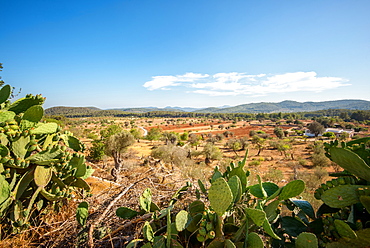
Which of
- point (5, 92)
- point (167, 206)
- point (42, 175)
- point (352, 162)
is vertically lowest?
point (167, 206)

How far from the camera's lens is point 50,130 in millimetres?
1896

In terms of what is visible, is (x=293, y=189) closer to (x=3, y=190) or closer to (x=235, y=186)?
(x=235, y=186)

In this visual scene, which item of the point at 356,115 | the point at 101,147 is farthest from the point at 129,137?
the point at 356,115

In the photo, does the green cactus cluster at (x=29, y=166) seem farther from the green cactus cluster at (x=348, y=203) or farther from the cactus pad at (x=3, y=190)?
the green cactus cluster at (x=348, y=203)

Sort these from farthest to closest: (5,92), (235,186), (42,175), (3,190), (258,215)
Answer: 1. (5,92)
2. (42,175)
3. (3,190)
4. (235,186)
5. (258,215)

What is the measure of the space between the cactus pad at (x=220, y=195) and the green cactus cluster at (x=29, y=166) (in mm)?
1625

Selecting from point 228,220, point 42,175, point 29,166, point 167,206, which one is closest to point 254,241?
→ point 228,220

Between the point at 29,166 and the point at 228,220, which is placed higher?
the point at 29,166

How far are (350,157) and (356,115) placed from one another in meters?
97.9

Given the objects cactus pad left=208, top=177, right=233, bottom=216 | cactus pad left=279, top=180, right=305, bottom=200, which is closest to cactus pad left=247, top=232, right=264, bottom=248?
cactus pad left=208, top=177, right=233, bottom=216

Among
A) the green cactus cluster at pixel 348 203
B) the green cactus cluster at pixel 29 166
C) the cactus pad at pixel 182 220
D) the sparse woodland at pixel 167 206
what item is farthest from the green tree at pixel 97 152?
the green cactus cluster at pixel 348 203

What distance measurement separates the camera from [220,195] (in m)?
0.95

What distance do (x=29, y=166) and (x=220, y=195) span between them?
78.5 inches

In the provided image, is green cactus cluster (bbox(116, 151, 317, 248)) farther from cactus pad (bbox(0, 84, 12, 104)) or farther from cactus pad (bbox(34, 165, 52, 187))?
cactus pad (bbox(0, 84, 12, 104))
